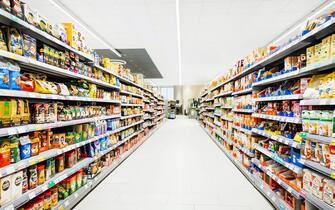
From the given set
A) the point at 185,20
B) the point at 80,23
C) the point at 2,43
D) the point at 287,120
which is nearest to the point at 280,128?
the point at 287,120

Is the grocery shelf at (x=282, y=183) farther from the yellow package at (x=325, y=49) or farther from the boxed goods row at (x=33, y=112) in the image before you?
the boxed goods row at (x=33, y=112)

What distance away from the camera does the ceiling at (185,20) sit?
14.8ft

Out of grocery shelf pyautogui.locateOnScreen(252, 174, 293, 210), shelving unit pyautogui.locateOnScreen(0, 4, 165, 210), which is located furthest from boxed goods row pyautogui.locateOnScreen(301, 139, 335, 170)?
shelving unit pyautogui.locateOnScreen(0, 4, 165, 210)

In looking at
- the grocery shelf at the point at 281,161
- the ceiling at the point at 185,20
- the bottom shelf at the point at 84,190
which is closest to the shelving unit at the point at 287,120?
the grocery shelf at the point at 281,161

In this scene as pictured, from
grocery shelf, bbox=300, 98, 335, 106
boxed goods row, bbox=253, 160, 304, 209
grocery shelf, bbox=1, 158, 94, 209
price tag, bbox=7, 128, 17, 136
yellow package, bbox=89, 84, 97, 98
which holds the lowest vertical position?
boxed goods row, bbox=253, 160, 304, 209

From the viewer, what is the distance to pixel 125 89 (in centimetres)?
498

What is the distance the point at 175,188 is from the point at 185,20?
14.9 feet

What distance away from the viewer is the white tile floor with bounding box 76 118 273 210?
92.7 inches

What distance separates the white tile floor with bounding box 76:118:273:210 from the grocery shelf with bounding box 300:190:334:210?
0.71 meters

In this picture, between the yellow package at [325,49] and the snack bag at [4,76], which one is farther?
the yellow package at [325,49]

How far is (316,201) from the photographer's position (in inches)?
62.8

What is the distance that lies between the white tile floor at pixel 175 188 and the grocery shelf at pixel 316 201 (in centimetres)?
71

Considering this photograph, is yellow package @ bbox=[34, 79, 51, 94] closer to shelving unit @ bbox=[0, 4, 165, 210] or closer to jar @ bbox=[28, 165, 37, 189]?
shelving unit @ bbox=[0, 4, 165, 210]

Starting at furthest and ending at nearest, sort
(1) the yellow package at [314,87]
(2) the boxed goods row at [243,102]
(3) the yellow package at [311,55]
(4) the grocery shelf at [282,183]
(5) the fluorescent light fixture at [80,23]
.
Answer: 1. (5) the fluorescent light fixture at [80,23]
2. (2) the boxed goods row at [243,102]
3. (4) the grocery shelf at [282,183]
4. (3) the yellow package at [311,55]
5. (1) the yellow package at [314,87]
